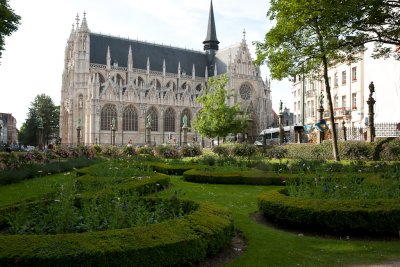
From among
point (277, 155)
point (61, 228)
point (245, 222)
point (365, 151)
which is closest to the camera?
point (61, 228)

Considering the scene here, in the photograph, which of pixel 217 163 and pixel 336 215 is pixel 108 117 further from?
pixel 336 215

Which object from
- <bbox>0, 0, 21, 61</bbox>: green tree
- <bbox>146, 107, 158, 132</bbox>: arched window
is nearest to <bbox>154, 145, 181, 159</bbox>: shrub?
<bbox>0, 0, 21, 61</bbox>: green tree

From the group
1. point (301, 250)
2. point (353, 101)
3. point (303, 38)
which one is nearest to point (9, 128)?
point (353, 101)

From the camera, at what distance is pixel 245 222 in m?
7.57

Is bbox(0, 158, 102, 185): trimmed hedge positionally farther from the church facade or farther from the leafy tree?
the church facade

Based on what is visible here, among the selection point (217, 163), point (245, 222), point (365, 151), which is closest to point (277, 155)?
point (365, 151)

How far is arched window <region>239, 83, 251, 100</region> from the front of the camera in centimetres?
7069

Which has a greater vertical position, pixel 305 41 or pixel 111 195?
pixel 305 41

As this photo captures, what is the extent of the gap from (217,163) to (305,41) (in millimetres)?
7713

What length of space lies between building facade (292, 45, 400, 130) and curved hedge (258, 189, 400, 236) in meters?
16.0

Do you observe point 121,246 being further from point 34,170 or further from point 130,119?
point 130,119

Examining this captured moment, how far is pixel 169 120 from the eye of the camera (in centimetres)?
6475

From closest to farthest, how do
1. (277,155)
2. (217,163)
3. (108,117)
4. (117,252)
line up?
(117,252) < (217,163) < (277,155) < (108,117)

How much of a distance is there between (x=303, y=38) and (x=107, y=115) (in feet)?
144
